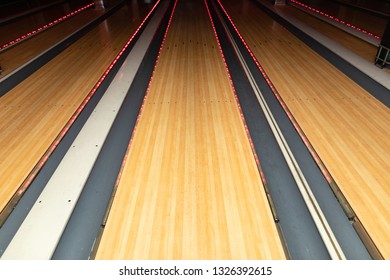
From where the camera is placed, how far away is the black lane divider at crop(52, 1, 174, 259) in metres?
1.72

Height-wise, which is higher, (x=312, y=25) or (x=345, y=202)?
(x=312, y=25)

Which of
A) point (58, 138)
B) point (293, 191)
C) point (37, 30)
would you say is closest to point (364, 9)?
point (293, 191)

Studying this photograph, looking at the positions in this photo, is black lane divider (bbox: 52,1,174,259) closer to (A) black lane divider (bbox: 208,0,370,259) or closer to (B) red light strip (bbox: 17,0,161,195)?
(B) red light strip (bbox: 17,0,161,195)

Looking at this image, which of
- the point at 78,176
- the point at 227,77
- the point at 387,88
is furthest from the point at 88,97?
the point at 387,88

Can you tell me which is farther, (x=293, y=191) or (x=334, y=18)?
(x=334, y=18)

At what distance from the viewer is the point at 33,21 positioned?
6.85m

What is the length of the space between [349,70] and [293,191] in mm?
2813

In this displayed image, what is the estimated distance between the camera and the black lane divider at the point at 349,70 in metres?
3.26

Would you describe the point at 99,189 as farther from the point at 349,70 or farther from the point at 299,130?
the point at 349,70

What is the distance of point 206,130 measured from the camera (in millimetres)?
2686

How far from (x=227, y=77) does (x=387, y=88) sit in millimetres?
2099

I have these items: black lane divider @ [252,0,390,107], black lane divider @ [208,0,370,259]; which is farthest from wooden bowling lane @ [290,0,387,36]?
black lane divider @ [208,0,370,259]

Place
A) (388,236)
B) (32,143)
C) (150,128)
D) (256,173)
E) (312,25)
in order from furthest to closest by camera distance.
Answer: (312,25) < (150,128) < (32,143) < (256,173) < (388,236)

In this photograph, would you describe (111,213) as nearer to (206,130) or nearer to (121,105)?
(206,130)
